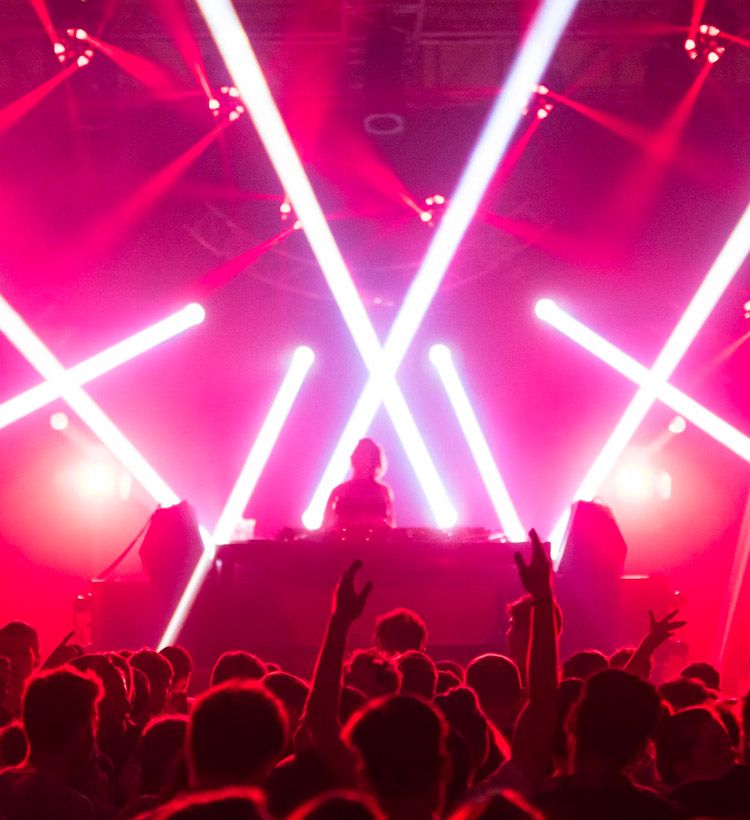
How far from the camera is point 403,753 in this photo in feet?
6.67

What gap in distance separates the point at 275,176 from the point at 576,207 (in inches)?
137

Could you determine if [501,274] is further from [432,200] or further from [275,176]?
[275,176]

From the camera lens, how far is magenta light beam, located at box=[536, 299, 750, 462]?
12109 millimetres

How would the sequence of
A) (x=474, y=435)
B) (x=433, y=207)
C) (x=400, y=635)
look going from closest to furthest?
(x=400, y=635)
(x=433, y=207)
(x=474, y=435)

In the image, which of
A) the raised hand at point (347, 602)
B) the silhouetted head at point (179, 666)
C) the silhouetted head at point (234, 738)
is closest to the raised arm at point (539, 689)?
the raised hand at point (347, 602)

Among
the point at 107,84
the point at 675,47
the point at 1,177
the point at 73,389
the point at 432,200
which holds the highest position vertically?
the point at 675,47

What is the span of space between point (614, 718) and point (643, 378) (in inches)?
400

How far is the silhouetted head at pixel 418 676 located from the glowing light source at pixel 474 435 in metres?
8.90

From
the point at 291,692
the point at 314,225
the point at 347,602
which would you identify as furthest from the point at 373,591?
the point at 314,225

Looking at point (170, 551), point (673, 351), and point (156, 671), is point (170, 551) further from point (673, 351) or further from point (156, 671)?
point (673, 351)

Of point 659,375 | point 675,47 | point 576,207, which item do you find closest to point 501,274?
point 576,207

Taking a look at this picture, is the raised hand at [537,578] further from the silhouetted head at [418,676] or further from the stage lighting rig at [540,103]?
the stage lighting rig at [540,103]

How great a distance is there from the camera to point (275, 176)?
1180 cm

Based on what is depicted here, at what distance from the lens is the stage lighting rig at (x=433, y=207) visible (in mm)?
11664
